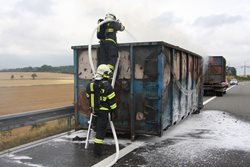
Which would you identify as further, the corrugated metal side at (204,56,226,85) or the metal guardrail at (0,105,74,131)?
the corrugated metal side at (204,56,226,85)

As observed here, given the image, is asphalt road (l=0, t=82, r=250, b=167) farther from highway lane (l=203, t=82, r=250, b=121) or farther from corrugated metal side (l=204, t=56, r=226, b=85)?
corrugated metal side (l=204, t=56, r=226, b=85)

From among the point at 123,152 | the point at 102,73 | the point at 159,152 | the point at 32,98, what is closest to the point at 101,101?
the point at 102,73

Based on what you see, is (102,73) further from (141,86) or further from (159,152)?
(159,152)

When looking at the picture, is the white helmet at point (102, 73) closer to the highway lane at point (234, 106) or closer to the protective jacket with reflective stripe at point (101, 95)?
the protective jacket with reflective stripe at point (101, 95)

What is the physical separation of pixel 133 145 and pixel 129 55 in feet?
6.37

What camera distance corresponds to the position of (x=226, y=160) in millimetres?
5672

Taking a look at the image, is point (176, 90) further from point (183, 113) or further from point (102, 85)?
point (102, 85)

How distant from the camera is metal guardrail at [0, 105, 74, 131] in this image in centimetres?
600

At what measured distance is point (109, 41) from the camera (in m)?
7.00

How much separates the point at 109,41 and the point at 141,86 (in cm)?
119

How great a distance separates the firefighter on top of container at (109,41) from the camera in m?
7.00

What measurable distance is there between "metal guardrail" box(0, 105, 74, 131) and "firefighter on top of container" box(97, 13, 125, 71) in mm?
1554

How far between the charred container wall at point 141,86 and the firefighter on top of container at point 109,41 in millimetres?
287

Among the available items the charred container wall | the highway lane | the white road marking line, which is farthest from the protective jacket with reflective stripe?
the highway lane
